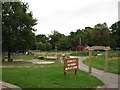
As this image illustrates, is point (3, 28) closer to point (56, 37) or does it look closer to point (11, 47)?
point (11, 47)

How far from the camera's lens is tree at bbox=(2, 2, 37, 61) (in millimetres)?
21969

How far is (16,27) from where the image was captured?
22.8 m

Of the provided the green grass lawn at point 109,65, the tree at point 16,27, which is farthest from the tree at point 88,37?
the tree at point 16,27

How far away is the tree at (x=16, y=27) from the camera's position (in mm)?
21969

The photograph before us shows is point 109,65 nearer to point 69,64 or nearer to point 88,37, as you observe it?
point 69,64

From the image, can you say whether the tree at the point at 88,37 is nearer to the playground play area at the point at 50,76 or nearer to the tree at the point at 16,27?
the tree at the point at 16,27

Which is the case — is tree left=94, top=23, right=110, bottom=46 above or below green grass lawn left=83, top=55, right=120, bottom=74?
above

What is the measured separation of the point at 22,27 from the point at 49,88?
17802 millimetres

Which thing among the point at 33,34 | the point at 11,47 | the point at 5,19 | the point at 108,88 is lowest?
the point at 108,88

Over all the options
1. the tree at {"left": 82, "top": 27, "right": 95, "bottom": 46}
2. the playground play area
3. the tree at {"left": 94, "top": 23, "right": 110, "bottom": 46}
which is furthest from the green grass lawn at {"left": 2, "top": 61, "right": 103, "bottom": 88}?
the tree at {"left": 82, "top": 27, "right": 95, "bottom": 46}

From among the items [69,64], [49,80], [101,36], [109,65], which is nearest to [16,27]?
[109,65]

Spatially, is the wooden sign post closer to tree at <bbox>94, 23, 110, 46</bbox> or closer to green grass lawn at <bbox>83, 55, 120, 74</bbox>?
green grass lawn at <bbox>83, 55, 120, 74</bbox>

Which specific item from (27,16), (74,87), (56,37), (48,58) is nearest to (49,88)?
(74,87)

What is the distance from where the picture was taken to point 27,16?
23.1 m
